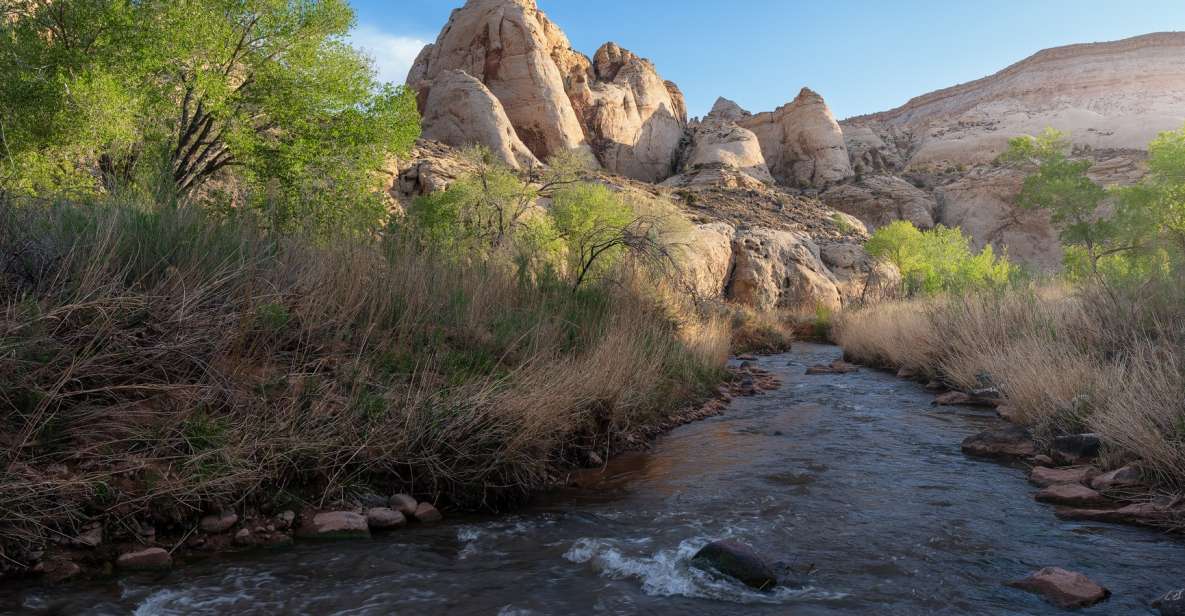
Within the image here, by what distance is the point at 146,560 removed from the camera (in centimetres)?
391

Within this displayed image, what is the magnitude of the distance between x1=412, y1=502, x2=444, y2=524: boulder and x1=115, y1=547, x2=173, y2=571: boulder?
1.59 m

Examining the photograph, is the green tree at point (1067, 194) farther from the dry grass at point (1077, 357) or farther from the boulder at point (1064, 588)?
the boulder at point (1064, 588)

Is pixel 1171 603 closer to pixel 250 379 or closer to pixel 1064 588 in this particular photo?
pixel 1064 588

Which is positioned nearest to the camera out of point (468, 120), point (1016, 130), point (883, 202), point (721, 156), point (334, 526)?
point (334, 526)

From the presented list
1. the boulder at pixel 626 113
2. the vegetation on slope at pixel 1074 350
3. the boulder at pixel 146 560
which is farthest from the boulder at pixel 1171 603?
the boulder at pixel 626 113

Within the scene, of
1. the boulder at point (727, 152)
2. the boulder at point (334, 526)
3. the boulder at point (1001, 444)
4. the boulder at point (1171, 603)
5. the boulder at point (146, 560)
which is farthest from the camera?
the boulder at point (727, 152)

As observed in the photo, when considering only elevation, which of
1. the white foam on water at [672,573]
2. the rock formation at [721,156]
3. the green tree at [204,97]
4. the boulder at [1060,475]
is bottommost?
the boulder at [1060,475]

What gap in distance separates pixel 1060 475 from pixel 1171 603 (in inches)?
112

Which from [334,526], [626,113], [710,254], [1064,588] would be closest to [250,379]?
[334,526]

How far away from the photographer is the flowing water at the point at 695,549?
3.73 m

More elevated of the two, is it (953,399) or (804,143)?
(804,143)

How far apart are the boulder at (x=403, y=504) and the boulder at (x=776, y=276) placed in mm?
27379

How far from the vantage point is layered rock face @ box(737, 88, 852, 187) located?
222ft

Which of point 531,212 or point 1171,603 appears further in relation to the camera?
point 531,212
